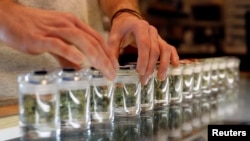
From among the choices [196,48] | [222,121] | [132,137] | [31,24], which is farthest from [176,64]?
[196,48]

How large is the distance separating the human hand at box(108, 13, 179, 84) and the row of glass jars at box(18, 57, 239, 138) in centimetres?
3

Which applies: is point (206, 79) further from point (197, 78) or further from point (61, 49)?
point (61, 49)

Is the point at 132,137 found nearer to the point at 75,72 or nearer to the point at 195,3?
the point at 75,72

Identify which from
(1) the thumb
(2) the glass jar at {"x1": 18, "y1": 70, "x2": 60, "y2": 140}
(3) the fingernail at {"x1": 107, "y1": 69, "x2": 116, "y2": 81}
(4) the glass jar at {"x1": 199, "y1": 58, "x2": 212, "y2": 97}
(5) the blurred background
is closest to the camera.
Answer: (2) the glass jar at {"x1": 18, "y1": 70, "x2": 60, "y2": 140}

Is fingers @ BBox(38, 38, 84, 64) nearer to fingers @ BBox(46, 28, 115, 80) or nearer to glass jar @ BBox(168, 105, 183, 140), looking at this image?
fingers @ BBox(46, 28, 115, 80)

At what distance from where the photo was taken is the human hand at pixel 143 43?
3.43ft

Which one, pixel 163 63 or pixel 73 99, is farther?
pixel 163 63

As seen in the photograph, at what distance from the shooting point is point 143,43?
107cm

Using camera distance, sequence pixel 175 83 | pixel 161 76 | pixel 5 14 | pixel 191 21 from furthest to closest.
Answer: pixel 191 21 → pixel 175 83 → pixel 161 76 → pixel 5 14

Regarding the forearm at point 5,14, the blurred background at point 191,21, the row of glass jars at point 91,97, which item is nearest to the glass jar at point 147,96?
the row of glass jars at point 91,97

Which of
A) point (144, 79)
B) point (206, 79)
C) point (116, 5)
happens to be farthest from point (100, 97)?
point (206, 79)

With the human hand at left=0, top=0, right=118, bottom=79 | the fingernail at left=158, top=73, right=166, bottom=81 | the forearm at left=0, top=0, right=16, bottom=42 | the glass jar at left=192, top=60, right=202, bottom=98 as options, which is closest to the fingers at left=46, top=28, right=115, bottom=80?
the human hand at left=0, top=0, right=118, bottom=79

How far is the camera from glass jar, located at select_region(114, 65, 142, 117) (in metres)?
0.99

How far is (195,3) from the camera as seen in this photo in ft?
20.4
